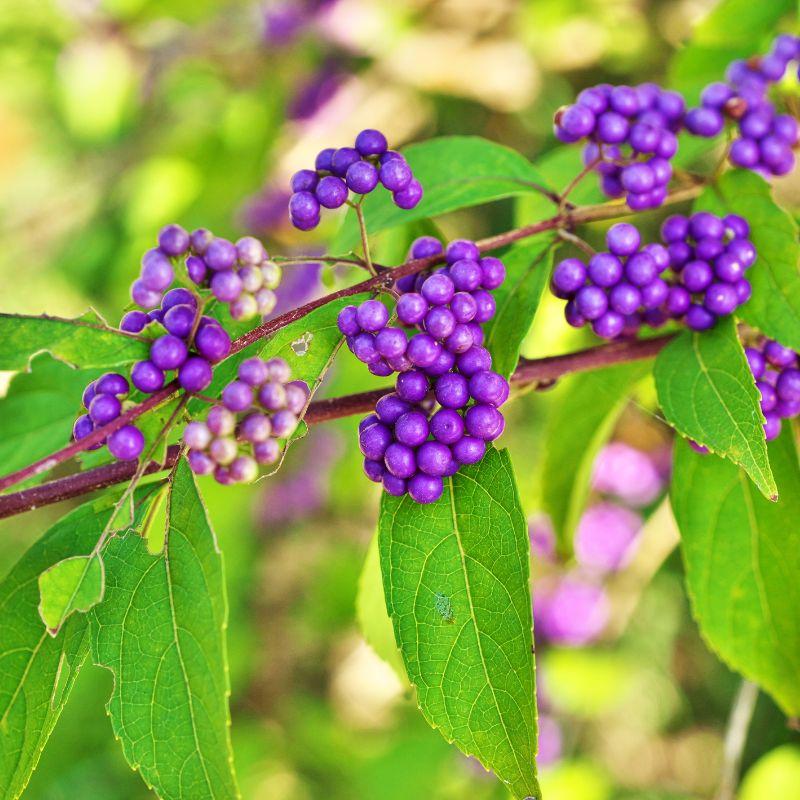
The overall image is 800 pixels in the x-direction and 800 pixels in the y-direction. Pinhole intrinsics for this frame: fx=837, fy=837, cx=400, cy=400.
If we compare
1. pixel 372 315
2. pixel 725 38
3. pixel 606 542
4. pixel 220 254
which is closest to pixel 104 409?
pixel 220 254

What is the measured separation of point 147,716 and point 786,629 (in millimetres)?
1014

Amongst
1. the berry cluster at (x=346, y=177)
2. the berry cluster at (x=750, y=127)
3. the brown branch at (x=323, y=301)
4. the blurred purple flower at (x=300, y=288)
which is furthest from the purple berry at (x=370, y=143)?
the blurred purple flower at (x=300, y=288)

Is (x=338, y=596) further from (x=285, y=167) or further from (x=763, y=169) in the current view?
(x=763, y=169)

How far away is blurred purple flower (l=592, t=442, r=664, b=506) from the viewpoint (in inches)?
131

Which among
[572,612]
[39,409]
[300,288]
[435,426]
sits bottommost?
[572,612]

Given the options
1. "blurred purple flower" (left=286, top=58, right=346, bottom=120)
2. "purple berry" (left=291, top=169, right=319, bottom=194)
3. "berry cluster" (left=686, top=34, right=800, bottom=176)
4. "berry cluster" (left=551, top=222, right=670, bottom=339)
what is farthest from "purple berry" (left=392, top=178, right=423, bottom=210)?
"blurred purple flower" (left=286, top=58, right=346, bottom=120)

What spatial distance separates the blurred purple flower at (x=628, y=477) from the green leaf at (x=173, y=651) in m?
2.55

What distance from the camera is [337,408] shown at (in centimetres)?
117

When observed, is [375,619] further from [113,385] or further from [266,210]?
[266,210]

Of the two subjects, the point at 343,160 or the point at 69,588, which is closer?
the point at 69,588

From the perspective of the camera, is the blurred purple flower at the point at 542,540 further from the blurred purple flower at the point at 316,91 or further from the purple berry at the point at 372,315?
the purple berry at the point at 372,315

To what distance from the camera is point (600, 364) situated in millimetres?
1281

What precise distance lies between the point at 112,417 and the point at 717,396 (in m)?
0.75

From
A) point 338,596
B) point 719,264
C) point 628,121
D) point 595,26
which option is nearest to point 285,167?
point 595,26
